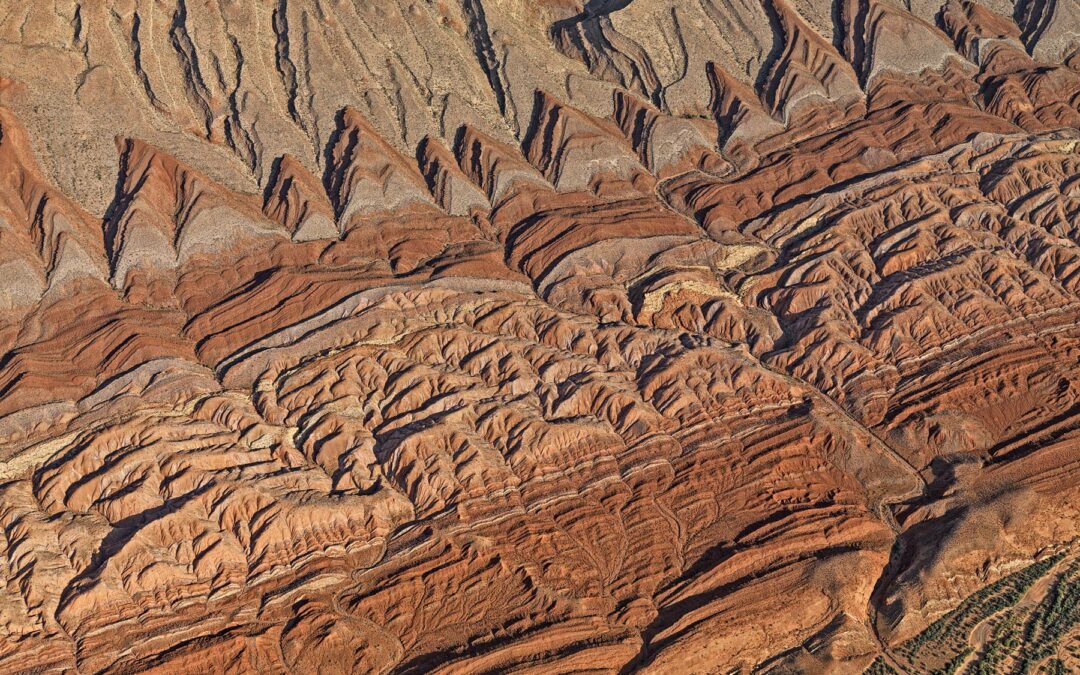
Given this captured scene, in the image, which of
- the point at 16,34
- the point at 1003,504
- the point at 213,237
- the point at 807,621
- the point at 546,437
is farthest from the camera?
the point at 16,34

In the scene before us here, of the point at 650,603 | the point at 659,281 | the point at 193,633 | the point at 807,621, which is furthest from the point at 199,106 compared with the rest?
the point at 807,621

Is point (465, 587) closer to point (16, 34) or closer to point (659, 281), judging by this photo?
point (659, 281)

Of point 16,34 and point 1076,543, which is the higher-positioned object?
point 16,34

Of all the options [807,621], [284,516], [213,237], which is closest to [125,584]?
[284,516]

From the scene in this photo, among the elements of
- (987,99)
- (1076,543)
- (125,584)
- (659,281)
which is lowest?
(1076,543)

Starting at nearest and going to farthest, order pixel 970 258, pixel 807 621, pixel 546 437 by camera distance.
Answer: pixel 807 621 → pixel 546 437 → pixel 970 258

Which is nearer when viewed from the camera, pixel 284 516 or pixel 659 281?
pixel 284 516

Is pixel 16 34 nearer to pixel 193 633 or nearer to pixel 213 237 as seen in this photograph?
pixel 213 237
